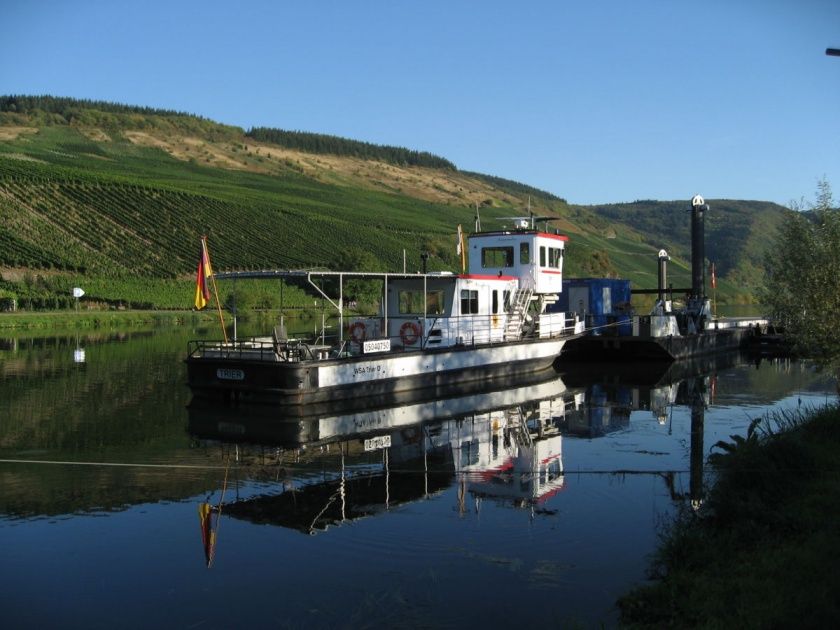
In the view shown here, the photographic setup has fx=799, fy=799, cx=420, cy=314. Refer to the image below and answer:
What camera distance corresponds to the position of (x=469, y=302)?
1006 inches

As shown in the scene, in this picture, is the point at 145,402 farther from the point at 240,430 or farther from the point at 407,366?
the point at 407,366

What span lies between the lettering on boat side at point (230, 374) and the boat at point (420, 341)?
0.03 meters

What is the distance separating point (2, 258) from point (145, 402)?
47.7 metres

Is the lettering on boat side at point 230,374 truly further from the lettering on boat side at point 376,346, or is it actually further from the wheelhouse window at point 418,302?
the wheelhouse window at point 418,302

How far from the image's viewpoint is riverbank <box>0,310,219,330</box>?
48.3m

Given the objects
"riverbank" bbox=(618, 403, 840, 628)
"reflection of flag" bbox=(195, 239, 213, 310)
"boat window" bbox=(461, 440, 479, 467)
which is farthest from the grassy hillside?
"riverbank" bbox=(618, 403, 840, 628)

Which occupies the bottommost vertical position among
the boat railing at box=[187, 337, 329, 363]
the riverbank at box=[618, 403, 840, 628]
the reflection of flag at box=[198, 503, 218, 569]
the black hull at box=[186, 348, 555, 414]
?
the reflection of flag at box=[198, 503, 218, 569]

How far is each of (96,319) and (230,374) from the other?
3539cm

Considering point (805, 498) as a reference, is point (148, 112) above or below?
above

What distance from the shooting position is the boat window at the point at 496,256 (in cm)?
2967

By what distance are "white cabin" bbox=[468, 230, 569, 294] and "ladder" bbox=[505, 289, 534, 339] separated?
1.28 feet

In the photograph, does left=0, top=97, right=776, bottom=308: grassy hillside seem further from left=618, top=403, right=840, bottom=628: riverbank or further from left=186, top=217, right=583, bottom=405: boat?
left=618, top=403, right=840, bottom=628: riverbank

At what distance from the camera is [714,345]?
→ 126ft

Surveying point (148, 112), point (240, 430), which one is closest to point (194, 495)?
point (240, 430)
